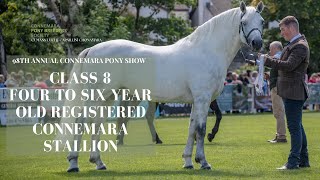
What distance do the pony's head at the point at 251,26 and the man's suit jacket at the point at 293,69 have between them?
0.36 metres

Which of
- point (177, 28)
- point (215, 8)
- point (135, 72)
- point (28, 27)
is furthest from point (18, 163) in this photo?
point (215, 8)

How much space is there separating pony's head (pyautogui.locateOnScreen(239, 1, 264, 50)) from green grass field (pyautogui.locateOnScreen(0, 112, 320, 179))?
83.4 inches

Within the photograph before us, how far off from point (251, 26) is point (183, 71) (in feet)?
4.46

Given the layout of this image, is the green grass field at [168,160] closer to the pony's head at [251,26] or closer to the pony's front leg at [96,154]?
the pony's front leg at [96,154]

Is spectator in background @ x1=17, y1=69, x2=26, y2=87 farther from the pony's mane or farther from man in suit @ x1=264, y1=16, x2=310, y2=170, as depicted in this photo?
man in suit @ x1=264, y1=16, x2=310, y2=170

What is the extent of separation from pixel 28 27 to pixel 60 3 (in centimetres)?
238

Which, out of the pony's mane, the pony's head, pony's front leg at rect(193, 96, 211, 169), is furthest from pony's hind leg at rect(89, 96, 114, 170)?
the pony's head

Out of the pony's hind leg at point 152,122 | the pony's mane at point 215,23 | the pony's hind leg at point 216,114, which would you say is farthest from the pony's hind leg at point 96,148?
the pony's hind leg at point 216,114

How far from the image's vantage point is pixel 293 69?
12.1 m

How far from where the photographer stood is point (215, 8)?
6297 centimetres

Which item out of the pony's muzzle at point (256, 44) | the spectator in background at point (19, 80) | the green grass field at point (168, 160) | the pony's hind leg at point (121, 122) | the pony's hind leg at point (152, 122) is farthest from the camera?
the spectator in background at point (19, 80)

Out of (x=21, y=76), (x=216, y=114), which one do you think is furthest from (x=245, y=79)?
(x=216, y=114)

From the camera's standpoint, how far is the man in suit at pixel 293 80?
473 inches

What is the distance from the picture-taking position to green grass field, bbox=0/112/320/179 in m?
11.6
